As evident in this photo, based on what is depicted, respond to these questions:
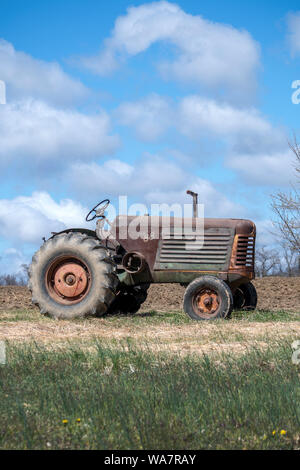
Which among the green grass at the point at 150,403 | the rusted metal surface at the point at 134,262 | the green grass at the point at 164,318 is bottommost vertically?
the green grass at the point at 150,403

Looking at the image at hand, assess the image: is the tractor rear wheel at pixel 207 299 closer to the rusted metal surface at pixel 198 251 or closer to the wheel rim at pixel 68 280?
the rusted metal surface at pixel 198 251

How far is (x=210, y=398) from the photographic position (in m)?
4.57

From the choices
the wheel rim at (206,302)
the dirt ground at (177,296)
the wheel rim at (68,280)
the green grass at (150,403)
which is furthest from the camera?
the dirt ground at (177,296)

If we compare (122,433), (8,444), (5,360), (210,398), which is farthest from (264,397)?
(5,360)

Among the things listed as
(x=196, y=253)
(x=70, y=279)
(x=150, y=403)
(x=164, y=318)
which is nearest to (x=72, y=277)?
(x=70, y=279)

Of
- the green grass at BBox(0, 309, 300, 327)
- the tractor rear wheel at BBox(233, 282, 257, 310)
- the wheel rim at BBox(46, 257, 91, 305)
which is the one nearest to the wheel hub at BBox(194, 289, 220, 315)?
the green grass at BBox(0, 309, 300, 327)

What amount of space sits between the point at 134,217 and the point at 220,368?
5387 millimetres

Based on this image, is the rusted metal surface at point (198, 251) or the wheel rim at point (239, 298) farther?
the wheel rim at point (239, 298)

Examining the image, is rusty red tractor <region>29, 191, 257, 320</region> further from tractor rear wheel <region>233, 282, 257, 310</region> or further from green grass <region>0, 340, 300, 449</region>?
green grass <region>0, 340, 300, 449</region>

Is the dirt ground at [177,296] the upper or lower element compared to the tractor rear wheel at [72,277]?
lower

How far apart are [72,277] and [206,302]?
92.4 inches

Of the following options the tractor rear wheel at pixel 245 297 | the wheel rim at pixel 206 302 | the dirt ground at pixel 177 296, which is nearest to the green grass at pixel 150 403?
the wheel rim at pixel 206 302

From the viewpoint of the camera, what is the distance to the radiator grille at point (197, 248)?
405 inches

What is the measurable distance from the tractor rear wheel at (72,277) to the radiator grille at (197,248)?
3.48 feet
